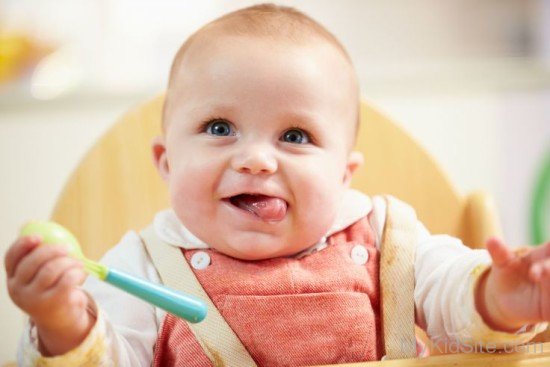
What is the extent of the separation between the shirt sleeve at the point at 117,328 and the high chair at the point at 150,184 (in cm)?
21

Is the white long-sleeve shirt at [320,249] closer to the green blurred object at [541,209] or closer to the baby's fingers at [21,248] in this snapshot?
the baby's fingers at [21,248]

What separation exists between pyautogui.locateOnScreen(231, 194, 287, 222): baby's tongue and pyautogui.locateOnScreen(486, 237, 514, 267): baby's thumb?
8.0 inches

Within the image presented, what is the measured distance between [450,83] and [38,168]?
996mm

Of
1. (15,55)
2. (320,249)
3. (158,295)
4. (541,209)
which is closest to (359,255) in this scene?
(320,249)

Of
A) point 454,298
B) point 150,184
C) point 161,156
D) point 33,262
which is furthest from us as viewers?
point 150,184

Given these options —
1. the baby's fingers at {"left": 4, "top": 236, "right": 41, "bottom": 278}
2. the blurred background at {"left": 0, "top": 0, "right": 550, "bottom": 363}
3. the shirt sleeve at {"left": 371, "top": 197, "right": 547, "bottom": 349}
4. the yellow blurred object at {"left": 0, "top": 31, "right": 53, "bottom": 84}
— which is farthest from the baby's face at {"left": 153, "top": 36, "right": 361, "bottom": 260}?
the yellow blurred object at {"left": 0, "top": 31, "right": 53, "bottom": 84}

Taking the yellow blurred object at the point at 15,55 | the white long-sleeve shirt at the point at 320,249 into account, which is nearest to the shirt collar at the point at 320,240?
the white long-sleeve shirt at the point at 320,249

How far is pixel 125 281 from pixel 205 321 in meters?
0.15

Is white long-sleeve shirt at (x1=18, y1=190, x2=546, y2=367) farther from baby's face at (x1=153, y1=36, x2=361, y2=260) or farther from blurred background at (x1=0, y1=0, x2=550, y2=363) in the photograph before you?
blurred background at (x1=0, y1=0, x2=550, y2=363)

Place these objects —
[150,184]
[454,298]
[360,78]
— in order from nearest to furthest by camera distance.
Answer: [454,298], [150,184], [360,78]

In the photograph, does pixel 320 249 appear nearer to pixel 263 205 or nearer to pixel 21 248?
pixel 263 205

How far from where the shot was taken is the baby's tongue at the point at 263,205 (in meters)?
0.68

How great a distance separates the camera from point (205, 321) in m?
0.68

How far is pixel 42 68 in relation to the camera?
175 cm
